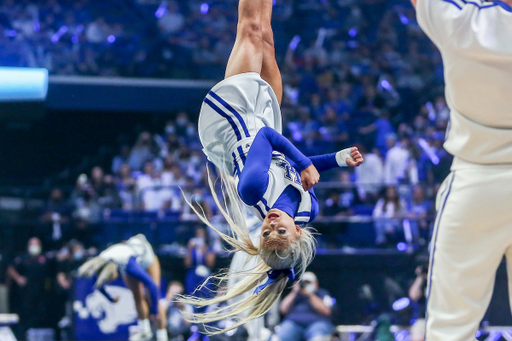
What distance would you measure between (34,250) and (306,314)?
A: 344cm

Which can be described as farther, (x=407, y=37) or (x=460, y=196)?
(x=407, y=37)

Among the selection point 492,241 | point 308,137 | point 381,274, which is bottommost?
point 381,274

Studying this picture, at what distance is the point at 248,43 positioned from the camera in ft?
12.6

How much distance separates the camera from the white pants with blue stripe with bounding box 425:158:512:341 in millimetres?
2104

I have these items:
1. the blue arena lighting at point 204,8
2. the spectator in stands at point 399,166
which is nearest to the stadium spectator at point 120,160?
the blue arena lighting at point 204,8

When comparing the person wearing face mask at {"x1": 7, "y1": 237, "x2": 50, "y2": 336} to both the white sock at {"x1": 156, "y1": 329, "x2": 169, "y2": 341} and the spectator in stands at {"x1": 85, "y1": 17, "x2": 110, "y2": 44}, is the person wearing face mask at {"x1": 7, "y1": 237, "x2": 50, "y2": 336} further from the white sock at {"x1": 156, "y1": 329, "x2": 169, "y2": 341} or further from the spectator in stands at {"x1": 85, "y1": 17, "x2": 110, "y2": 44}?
the spectator in stands at {"x1": 85, "y1": 17, "x2": 110, "y2": 44}

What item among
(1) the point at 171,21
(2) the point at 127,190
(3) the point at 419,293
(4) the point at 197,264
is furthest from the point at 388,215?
(1) the point at 171,21

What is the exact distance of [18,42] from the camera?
10547mm

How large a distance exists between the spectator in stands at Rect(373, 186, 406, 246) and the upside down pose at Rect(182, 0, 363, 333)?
3522 millimetres

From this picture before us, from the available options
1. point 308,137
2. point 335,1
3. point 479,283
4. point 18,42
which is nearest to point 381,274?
point 308,137

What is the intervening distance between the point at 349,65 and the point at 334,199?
405 cm

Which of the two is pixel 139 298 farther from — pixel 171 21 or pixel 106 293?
pixel 171 21

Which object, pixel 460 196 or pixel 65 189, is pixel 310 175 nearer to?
pixel 460 196

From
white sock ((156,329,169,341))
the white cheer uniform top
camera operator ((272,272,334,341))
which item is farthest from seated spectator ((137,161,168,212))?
the white cheer uniform top
